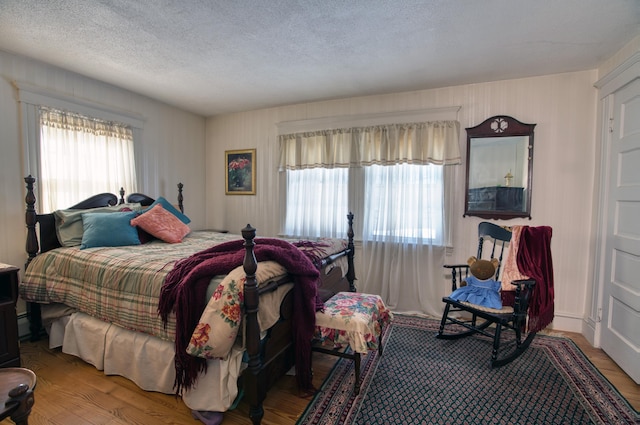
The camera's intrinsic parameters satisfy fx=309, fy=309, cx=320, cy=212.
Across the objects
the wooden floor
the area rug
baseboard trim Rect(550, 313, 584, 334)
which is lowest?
the wooden floor

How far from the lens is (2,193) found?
264 cm

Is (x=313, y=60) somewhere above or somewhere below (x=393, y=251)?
above

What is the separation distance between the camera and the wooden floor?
1.82 meters

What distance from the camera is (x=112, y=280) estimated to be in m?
2.15

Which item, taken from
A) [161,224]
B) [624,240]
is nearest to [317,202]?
[161,224]

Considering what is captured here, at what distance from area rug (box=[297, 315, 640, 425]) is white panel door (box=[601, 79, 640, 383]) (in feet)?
0.90

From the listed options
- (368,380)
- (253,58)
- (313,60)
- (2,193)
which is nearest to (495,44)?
(313,60)

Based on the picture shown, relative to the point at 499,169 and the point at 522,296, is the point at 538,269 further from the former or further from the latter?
the point at 499,169

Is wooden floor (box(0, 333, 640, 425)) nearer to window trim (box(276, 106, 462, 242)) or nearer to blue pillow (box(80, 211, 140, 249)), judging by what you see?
blue pillow (box(80, 211, 140, 249))

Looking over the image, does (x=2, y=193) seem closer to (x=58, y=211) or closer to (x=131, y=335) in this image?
(x=58, y=211)

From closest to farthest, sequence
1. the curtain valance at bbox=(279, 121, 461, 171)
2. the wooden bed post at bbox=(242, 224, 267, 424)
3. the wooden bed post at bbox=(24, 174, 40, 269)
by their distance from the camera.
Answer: the wooden bed post at bbox=(242, 224, 267, 424), the wooden bed post at bbox=(24, 174, 40, 269), the curtain valance at bbox=(279, 121, 461, 171)

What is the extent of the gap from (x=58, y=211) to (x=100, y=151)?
0.82m

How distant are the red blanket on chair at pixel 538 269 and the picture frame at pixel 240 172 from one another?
3.27 metres

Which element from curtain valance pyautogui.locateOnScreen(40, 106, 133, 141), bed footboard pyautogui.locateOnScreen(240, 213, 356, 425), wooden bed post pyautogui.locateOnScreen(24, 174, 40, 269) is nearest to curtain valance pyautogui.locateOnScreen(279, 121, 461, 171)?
curtain valance pyautogui.locateOnScreen(40, 106, 133, 141)
